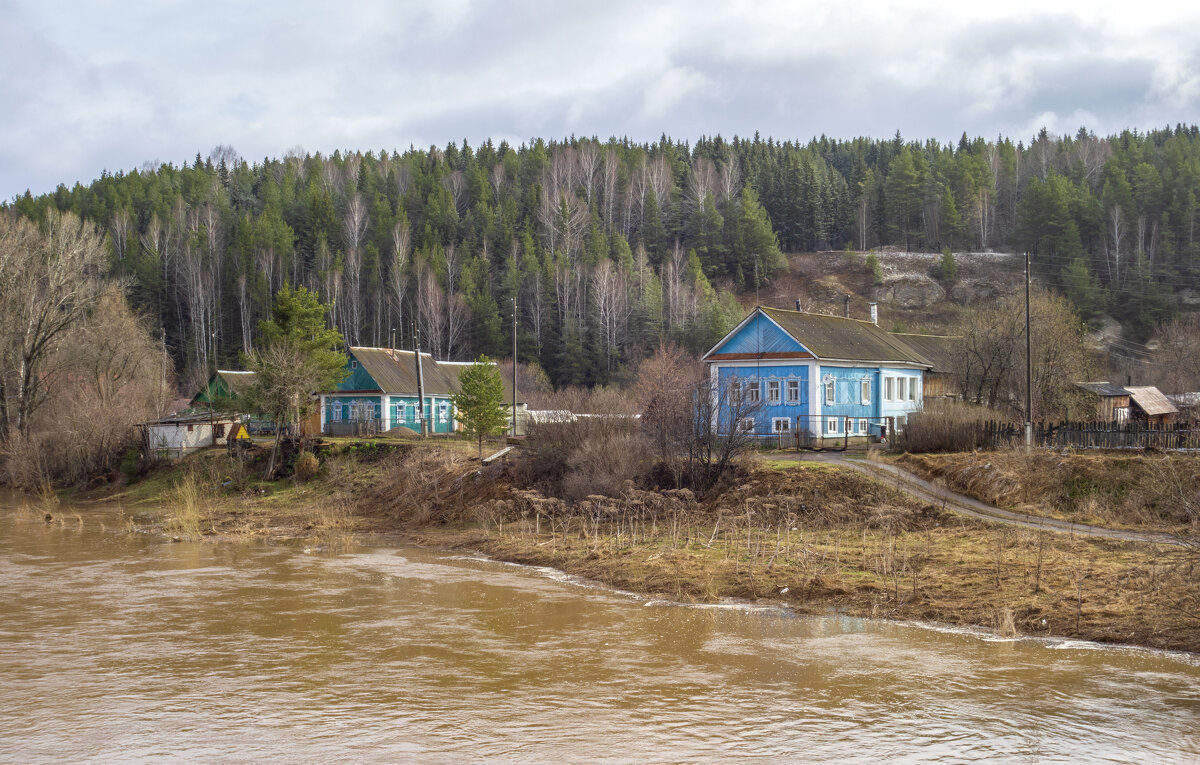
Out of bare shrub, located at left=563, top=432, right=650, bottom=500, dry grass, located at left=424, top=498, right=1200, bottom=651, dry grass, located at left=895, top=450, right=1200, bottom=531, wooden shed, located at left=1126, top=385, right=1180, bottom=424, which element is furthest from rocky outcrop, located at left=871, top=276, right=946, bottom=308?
dry grass, located at left=424, top=498, right=1200, bottom=651

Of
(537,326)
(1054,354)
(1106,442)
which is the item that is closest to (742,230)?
(537,326)

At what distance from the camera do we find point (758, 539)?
2153cm

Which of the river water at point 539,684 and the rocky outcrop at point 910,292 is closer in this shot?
the river water at point 539,684

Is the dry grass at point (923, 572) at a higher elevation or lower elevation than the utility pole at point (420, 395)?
lower

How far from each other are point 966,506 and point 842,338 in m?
17.8

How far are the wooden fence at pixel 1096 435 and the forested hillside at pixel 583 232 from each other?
4347 centimetres

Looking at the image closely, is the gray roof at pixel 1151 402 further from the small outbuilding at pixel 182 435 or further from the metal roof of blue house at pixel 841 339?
the small outbuilding at pixel 182 435

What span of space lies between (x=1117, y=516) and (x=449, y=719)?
54.9 ft

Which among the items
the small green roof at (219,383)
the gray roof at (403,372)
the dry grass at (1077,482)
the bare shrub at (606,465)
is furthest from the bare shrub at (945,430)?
the small green roof at (219,383)

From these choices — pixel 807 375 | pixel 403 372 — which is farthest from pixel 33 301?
pixel 807 375

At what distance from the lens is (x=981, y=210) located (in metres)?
108

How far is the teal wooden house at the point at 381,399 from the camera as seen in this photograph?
50.2 m

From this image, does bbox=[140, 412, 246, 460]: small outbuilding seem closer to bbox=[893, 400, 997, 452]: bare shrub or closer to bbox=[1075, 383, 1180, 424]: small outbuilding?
bbox=[893, 400, 997, 452]: bare shrub

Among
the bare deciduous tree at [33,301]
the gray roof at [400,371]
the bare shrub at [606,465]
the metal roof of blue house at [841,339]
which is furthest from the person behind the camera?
the gray roof at [400,371]
